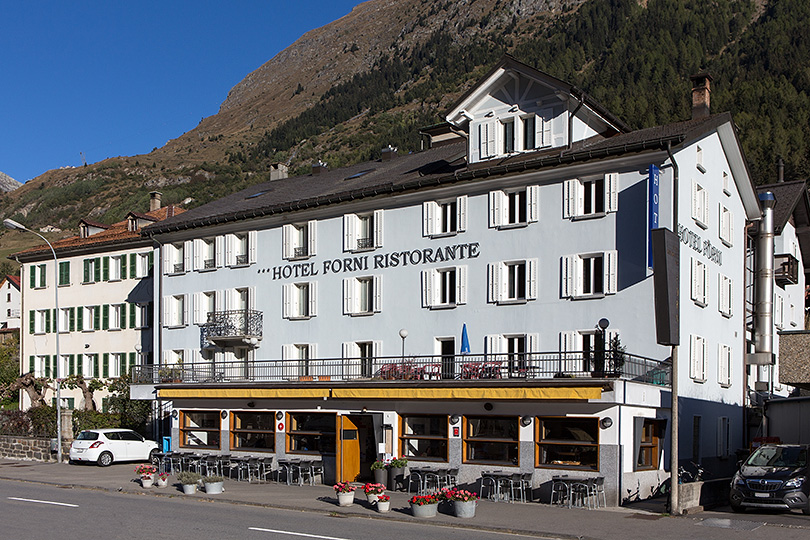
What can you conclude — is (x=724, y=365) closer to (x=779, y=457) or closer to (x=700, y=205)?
(x=700, y=205)

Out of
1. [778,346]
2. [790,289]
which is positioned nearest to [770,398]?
[778,346]

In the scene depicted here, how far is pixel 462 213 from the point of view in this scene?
30422 millimetres

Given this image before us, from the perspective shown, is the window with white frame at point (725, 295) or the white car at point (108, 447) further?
the white car at point (108, 447)

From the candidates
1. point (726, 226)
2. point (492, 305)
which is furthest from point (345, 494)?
point (726, 226)

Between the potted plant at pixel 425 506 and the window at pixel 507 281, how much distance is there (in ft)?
34.2

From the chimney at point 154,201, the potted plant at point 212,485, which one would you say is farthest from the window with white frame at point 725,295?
the chimney at point 154,201

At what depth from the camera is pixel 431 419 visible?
26688mm

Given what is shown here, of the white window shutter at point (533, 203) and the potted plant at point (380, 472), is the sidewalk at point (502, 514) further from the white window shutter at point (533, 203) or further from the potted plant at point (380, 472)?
the white window shutter at point (533, 203)

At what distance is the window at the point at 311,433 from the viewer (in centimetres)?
2917

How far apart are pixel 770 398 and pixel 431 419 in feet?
57.0

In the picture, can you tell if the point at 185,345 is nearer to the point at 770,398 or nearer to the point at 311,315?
the point at 311,315

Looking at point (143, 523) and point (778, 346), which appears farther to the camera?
point (778, 346)

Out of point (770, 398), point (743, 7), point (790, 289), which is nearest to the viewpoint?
point (770, 398)

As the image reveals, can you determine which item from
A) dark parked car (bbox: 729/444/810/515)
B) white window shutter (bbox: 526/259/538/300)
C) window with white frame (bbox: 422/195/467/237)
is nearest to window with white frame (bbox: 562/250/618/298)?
white window shutter (bbox: 526/259/538/300)
